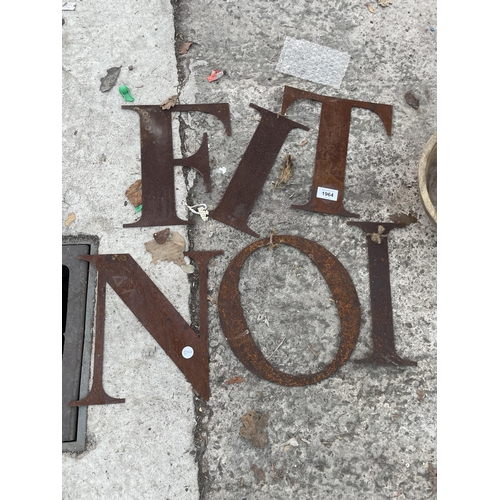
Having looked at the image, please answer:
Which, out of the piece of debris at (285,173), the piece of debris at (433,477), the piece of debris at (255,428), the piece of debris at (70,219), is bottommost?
the piece of debris at (433,477)

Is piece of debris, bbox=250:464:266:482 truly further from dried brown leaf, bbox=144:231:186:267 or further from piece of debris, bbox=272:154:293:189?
piece of debris, bbox=272:154:293:189

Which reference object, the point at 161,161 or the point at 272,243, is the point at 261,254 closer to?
the point at 272,243

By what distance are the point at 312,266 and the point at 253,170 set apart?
508 mm

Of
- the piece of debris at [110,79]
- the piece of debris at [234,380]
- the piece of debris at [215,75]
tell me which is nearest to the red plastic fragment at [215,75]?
Answer: the piece of debris at [215,75]

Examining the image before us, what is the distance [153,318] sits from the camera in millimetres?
1768

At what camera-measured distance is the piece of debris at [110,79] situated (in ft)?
6.53

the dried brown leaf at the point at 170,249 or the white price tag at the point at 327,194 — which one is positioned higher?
the white price tag at the point at 327,194

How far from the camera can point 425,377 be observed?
68.4 inches

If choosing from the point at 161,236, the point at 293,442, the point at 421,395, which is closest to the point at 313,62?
the point at 161,236

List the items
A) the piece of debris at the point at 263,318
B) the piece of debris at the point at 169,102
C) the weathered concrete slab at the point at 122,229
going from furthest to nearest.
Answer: the piece of debris at the point at 169,102 → the piece of debris at the point at 263,318 → the weathered concrete slab at the point at 122,229

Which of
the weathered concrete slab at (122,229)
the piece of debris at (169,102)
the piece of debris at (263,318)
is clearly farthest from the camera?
the piece of debris at (169,102)

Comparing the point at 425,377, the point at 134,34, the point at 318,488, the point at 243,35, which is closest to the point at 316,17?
the point at 243,35

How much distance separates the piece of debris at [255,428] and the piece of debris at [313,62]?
1.53 meters

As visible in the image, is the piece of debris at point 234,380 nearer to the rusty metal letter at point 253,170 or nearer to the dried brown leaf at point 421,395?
the rusty metal letter at point 253,170
